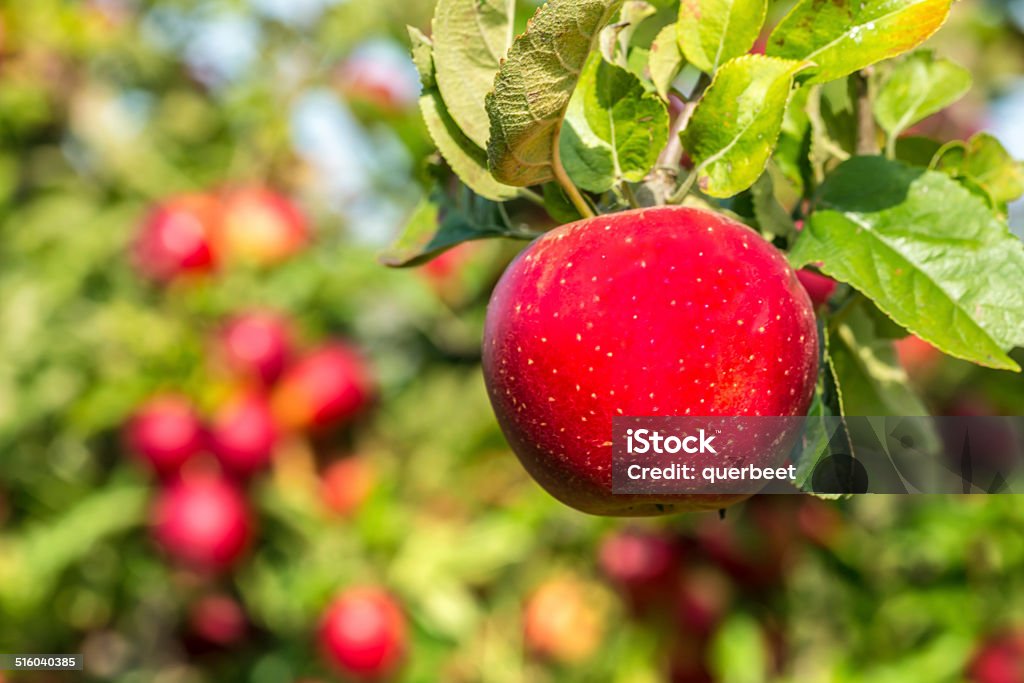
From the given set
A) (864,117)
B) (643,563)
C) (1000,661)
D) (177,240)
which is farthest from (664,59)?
(177,240)

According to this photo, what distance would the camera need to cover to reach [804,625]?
1792 mm

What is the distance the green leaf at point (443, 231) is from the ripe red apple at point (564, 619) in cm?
126

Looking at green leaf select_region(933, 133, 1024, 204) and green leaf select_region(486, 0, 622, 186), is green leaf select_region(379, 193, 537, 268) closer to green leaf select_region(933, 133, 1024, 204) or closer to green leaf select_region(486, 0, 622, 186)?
green leaf select_region(486, 0, 622, 186)

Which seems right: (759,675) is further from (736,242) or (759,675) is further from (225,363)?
(736,242)

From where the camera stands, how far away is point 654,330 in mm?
519

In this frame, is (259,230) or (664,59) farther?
(259,230)

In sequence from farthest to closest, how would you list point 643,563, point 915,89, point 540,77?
point 643,563
point 915,89
point 540,77

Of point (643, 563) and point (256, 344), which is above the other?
point (256, 344)

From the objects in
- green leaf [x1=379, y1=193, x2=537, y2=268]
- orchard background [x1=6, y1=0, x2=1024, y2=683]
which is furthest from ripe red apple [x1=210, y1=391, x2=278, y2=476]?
green leaf [x1=379, y1=193, x2=537, y2=268]

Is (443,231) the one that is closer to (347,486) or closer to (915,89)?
(915,89)

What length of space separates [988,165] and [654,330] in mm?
263

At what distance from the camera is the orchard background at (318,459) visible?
1605mm

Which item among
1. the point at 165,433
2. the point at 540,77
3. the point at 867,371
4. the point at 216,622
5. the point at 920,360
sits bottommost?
the point at 216,622

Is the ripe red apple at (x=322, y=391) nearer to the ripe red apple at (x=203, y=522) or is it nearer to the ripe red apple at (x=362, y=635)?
the ripe red apple at (x=203, y=522)
